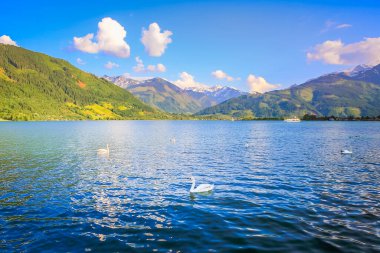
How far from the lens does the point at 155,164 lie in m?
50.4

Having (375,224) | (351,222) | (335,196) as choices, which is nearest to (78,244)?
(351,222)

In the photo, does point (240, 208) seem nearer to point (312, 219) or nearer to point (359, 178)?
point (312, 219)

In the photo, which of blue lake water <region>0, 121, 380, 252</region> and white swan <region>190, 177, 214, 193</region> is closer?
blue lake water <region>0, 121, 380, 252</region>

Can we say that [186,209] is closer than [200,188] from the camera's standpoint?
Yes

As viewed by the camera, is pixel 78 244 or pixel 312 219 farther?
pixel 312 219

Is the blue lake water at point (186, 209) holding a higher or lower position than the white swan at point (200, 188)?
lower

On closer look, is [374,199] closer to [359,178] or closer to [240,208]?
[359,178]

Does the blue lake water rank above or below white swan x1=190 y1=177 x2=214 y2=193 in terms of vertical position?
below

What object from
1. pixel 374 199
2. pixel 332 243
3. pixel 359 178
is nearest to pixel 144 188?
pixel 332 243

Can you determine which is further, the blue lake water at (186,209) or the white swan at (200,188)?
the white swan at (200,188)

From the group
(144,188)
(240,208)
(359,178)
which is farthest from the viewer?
(359,178)

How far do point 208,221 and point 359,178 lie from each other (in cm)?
2699

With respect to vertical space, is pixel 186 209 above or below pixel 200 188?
below

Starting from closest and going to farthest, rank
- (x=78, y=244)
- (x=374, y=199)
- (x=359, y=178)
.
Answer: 1. (x=78, y=244)
2. (x=374, y=199)
3. (x=359, y=178)
